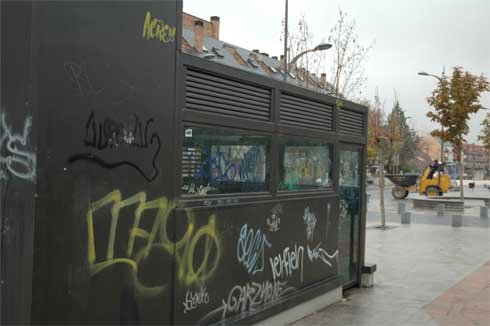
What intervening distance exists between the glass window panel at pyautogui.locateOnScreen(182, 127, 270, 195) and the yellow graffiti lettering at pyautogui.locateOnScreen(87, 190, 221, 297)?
30 cm

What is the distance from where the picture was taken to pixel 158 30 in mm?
3910

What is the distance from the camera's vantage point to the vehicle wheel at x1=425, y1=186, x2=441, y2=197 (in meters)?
29.7

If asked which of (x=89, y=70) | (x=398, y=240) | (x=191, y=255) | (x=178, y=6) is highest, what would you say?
Answer: (x=178, y=6)

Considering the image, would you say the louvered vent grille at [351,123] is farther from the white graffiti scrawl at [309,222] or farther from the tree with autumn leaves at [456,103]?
the tree with autumn leaves at [456,103]

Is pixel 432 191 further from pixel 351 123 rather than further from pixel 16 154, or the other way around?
pixel 16 154

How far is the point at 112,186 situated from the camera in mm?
3545

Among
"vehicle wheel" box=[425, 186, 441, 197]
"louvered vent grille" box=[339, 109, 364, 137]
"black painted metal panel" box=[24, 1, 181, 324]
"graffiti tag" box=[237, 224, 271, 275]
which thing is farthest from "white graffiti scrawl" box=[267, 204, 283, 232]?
"vehicle wheel" box=[425, 186, 441, 197]

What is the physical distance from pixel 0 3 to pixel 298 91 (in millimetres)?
3639

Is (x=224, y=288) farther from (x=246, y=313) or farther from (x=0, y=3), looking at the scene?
(x=0, y=3)

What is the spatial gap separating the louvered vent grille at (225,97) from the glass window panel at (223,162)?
190 millimetres

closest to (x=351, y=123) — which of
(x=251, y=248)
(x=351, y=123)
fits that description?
(x=351, y=123)

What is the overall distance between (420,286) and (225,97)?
506 cm

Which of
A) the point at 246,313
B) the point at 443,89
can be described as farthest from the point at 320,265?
the point at 443,89

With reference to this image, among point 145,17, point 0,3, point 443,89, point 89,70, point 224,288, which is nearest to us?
point 0,3
